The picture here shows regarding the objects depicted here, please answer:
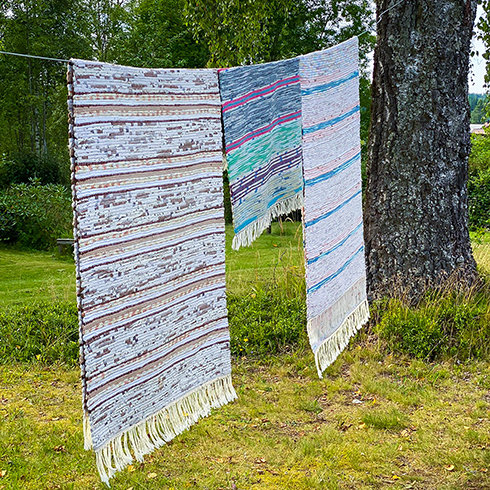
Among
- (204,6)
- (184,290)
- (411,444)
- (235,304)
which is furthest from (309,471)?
(204,6)

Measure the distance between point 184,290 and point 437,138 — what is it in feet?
10.5

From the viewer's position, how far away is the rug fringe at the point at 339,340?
2887mm

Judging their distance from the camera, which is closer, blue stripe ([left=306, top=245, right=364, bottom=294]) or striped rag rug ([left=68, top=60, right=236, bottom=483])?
striped rag rug ([left=68, top=60, right=236, bottom=483])

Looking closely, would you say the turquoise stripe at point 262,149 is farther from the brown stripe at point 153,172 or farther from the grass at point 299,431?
the grass at point 299,431

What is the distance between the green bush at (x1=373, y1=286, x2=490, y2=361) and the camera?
15.0 ft

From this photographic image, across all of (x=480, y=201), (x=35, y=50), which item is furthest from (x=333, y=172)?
(x=35, y=50)

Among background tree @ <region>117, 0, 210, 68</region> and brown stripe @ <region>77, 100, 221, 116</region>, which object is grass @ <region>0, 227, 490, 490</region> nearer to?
brown stripe @ <region>77, 100, 221, 116</region>

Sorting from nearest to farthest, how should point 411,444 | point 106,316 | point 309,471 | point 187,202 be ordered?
point 106,316
point 187,202
point 309,471
point 411,444

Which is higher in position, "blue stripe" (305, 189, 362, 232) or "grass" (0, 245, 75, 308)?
"blue stripe" (305, 189, 362, 232)

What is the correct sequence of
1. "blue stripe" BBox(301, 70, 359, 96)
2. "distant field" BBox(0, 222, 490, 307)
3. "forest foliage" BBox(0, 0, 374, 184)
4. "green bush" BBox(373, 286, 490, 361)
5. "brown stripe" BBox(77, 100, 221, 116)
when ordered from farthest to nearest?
"forest foliage" BBox(0, 0, 374, 184)
"distant field" BBox(0, 222, 490, 307)
"green bush" BBox(373, 286, 490, 361)
"blue stripe" BBox(301, 70, 359, 96)
"brown stripe" BBox(77, 100, 221, 116)

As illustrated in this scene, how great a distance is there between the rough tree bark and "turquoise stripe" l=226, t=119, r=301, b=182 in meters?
2.22

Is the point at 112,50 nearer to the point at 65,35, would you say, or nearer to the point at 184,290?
the point at 65,35

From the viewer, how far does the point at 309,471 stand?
320 centimetres

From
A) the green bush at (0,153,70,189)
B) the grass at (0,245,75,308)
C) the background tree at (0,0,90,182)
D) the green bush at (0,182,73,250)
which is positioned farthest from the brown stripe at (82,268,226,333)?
the background tree at (0,0,90,182)
